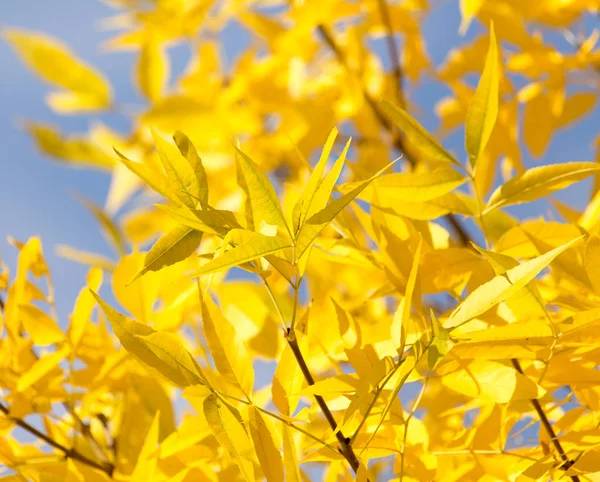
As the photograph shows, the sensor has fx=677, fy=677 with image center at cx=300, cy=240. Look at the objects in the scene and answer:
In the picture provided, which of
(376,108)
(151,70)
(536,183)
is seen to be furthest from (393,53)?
(536,183)

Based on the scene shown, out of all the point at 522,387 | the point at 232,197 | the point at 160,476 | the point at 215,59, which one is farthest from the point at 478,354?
the point at 215,59

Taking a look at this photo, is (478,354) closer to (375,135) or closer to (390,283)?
(390,283)

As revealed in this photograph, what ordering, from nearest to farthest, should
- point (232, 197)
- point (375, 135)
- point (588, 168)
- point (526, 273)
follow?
point (526, 273) < point (588, 168) < point (232, 197) < point (375, 135)

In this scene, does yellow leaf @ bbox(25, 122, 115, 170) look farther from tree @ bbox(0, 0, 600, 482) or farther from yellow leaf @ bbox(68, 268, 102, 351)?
yellow leaf @ bbox(68, 268, 102, 351)

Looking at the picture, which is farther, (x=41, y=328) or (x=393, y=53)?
(x=393, y=53)

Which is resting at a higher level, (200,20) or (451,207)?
(200,20)

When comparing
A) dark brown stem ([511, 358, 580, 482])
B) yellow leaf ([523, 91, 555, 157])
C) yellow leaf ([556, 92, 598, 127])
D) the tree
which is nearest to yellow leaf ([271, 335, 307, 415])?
the tree

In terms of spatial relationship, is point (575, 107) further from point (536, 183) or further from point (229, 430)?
point (229, 430)
